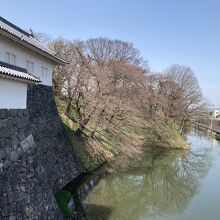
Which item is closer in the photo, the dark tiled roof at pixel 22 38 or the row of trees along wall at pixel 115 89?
the dark tiled roof at pixel 22 38

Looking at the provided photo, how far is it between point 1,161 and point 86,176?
10.0 metres

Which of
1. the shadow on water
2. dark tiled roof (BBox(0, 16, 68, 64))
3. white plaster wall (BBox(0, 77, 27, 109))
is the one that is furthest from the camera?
the shadow on water

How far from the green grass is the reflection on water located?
99cm

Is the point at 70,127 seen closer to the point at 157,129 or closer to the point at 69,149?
the point at 69,149

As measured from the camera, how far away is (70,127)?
2019 cm

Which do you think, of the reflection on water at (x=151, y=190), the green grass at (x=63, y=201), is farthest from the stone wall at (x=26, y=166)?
the reflection on water at (x=151, y=190)

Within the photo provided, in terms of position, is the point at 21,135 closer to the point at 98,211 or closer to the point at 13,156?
the point at 13,156

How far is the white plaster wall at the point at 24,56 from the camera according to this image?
400 inches

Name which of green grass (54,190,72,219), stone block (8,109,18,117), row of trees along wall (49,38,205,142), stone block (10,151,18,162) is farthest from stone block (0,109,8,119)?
row of trees along wall (49,38,205,142)

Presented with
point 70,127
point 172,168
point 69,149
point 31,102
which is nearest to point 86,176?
point 69,149

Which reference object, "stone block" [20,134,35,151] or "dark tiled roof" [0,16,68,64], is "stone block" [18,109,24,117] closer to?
"stone block" [20,134,35,151]

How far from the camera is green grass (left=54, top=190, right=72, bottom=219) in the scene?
Result: 478 inches

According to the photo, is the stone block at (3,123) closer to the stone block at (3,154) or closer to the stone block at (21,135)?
the stone block at (3,154)

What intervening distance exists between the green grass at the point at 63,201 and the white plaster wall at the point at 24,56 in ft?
15.5
